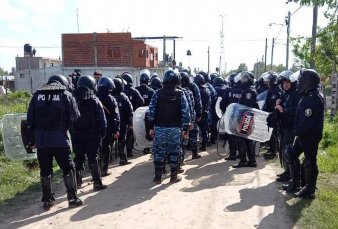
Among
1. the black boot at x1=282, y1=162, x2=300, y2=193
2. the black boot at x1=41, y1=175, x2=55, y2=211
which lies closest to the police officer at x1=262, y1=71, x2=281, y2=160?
the black boot at x1=282, y1=162, x2=300, y2=193

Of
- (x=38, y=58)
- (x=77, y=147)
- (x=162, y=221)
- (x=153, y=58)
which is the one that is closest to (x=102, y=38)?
(x=153, y=58)

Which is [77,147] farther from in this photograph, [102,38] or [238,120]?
[102,38]

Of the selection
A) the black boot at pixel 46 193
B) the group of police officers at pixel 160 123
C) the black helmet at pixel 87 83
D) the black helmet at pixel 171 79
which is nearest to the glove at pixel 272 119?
the group of police officers at pixel 160 123

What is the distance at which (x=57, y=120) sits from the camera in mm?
5961

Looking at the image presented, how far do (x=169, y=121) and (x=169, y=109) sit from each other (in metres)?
0.22

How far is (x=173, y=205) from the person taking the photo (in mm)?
6195

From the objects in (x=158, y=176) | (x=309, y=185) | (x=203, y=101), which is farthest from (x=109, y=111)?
(x=309, y=185)

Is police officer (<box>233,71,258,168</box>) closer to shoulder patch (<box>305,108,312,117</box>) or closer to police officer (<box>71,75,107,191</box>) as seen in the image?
shoulder patch (<box>305,108,312,117</box>)

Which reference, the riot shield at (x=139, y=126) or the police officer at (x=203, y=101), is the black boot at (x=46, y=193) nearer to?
the riot shield at (x=139, y=126)

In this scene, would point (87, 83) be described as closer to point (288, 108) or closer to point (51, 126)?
point (51, 126)

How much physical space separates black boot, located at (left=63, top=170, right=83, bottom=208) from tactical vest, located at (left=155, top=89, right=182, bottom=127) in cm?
204

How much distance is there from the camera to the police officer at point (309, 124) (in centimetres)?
609

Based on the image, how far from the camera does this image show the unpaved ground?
5.49 metres

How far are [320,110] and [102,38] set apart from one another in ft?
84.4
